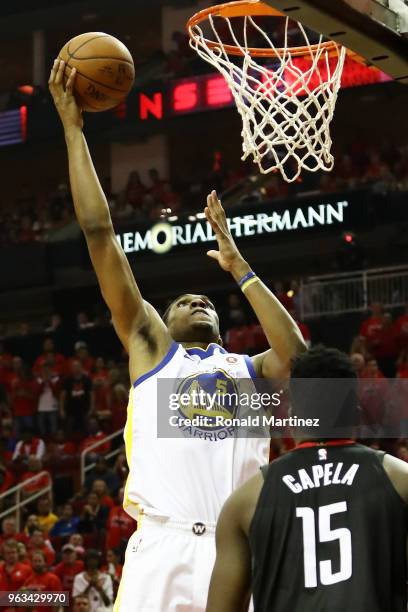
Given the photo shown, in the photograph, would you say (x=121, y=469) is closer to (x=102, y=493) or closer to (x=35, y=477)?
(x=102, y=493)

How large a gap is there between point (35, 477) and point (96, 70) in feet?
29.9

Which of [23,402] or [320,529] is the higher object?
[23,402]

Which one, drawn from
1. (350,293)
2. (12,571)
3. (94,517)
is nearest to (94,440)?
(94,517)

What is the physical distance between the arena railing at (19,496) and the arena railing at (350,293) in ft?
12.5

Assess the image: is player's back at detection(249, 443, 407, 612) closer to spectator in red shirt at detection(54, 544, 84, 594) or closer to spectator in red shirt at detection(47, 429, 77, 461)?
spectator in red shirt at detection(54, 544, 84, 594)

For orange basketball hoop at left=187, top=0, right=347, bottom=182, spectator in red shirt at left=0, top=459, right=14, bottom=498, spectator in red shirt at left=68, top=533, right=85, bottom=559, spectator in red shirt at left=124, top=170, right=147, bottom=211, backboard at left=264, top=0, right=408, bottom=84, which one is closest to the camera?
backboard at left=264, top=0, right=408, bottom=84

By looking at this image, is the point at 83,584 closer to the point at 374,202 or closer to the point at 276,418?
the point at 276,418

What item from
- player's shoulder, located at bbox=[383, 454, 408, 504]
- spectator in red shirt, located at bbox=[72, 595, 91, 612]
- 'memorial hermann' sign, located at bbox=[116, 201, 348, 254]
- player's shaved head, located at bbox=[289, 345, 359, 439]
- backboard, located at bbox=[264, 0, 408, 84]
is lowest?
spectator in red shirt, located at bbox=[72, 595, 91, 612]

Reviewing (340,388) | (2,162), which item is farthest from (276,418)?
(2,162)

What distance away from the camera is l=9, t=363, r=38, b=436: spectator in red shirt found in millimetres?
15180

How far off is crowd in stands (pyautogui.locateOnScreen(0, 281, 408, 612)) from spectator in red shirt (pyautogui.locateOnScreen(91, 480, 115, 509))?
1 cm

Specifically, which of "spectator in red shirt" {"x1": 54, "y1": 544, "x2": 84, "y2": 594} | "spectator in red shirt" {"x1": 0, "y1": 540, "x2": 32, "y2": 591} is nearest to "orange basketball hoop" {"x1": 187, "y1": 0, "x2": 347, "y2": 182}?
"spectator in red shirt" {"x1": 54, "y1": 544, "x2": 84, "y2": 594}

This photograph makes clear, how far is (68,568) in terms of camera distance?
1063 cm

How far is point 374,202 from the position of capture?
1647 cm
